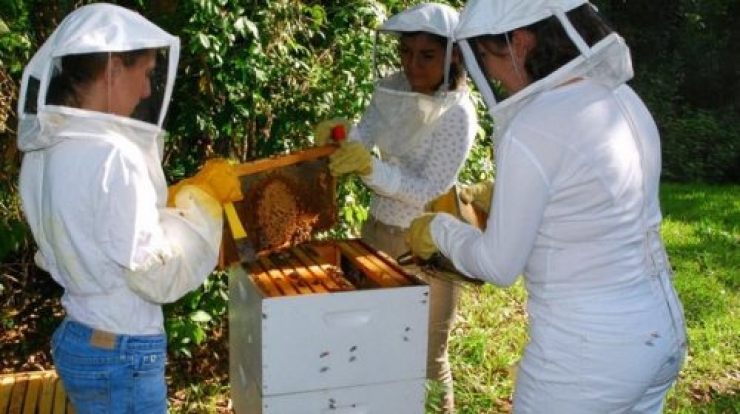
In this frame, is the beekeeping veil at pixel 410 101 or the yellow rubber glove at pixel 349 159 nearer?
the yellow rubber glove at pixel 349 159

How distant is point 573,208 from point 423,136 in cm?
124

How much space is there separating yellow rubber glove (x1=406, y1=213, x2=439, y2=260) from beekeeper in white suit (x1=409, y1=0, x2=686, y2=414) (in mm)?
262

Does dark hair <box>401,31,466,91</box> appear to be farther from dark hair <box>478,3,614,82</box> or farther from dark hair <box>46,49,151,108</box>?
dark hair <box>46,49,151,108</box>

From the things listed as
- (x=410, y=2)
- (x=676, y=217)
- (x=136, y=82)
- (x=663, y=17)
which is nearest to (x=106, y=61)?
(x=136, y=82)

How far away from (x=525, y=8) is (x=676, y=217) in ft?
22.4

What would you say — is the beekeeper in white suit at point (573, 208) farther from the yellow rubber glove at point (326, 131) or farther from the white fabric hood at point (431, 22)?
the yellow rubber glove at point (326, 131)

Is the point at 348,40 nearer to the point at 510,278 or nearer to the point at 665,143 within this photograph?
the point at 510,278

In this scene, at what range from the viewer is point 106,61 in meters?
1.88

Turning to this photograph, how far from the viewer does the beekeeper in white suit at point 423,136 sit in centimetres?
295

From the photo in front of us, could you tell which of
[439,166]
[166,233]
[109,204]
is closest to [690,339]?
[439,166]

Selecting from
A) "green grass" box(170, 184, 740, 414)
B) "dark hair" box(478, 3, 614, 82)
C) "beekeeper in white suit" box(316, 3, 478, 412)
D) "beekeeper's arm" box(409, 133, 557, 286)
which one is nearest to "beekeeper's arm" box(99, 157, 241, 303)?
"beekeeper's arm" box(409, 133, 557, 286)

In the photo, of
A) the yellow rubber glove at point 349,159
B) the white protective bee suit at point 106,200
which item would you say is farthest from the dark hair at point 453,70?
the white protective bee suit at point 106,200

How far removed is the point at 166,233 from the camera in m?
1.97

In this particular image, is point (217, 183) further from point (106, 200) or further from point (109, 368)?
point (109, 368)
